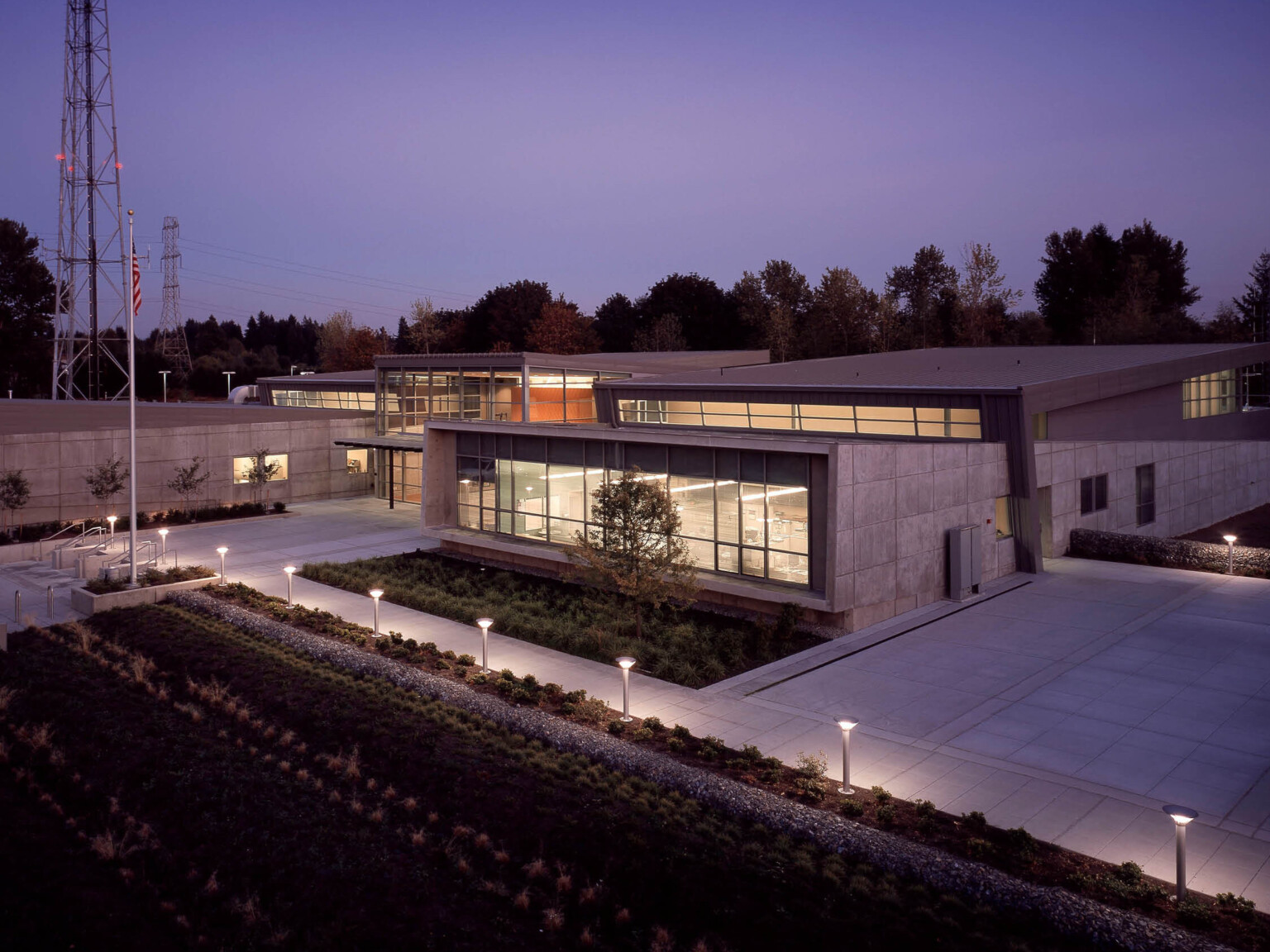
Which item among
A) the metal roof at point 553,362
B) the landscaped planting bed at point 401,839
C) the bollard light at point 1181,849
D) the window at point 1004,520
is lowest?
the landscaped planting bed at point 401,839

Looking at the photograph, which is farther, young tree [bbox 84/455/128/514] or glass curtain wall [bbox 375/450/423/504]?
glass curtain wall [bbox 375/450/423/504]

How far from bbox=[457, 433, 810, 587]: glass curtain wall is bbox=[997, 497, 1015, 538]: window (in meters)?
7.17

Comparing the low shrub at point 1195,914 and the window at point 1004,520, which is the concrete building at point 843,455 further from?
the low shrub at point 1195,914

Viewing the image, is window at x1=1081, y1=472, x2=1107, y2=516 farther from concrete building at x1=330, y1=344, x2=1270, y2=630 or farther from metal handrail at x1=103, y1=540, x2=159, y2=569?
metal handrail at x1=103, y1=540, x2=159, y2=569

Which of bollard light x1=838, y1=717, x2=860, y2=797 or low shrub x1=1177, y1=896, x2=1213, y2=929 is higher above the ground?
bollard light x1=838, y1=717, x2=860, y2=797

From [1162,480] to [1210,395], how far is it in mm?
5671

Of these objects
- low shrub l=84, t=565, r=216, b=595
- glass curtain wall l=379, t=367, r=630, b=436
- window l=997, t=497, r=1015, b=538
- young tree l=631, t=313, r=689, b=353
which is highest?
young tree l=631, t=313, r=689, b=353

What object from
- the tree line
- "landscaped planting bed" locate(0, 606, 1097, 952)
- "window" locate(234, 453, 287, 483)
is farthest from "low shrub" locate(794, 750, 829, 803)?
the tree line

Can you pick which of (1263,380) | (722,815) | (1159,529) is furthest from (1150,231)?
(722,815)

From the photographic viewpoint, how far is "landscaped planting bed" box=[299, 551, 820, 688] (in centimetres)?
1698

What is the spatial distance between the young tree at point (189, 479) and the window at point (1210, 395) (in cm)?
3470

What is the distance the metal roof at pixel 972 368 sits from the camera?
26.1 meters

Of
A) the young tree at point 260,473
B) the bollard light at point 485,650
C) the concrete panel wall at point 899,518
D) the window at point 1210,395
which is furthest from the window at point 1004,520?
the young tree at point 260,473

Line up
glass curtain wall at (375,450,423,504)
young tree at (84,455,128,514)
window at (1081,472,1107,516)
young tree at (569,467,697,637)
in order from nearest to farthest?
young tree at (569,467,697,637)
window at (1081,472,1107,516)
young tree at (84,455,128,514)
glass curtain wall at (375,450,423,504)
